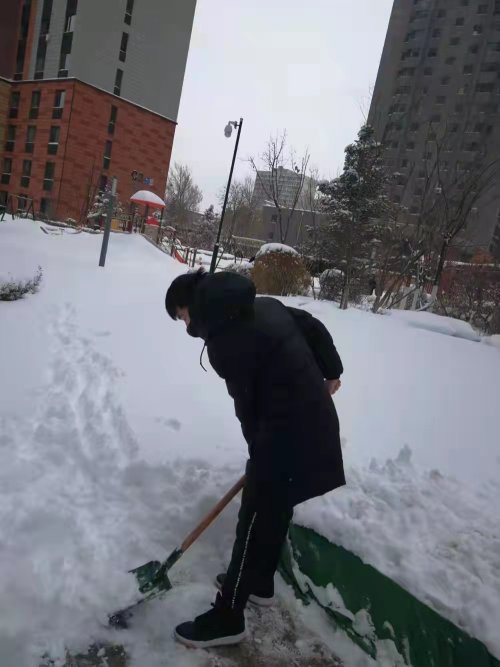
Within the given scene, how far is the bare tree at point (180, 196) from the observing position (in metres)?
44.4

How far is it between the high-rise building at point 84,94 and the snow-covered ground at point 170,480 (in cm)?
2396

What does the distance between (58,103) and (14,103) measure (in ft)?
14.8

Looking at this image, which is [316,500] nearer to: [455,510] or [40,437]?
[455,510]

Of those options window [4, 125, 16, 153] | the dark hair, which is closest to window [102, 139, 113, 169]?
window [4, 125, 16, 153]

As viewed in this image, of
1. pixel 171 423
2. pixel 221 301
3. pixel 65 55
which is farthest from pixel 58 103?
pixel 221 301

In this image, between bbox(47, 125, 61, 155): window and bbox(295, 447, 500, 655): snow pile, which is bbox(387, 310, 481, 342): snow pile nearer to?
bbox(295, 447, 500, 655): snow pile

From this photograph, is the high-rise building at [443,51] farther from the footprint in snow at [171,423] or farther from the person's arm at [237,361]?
the person's arm at [237,361]

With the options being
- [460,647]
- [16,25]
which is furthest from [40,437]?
[16,25]

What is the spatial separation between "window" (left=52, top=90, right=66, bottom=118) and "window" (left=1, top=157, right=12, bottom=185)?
4.94 m

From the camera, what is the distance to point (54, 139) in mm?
27859

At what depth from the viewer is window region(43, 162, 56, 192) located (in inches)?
1086

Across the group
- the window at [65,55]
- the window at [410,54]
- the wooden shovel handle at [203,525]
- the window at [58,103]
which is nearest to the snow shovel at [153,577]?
the wooden shovel handle at [203,525]

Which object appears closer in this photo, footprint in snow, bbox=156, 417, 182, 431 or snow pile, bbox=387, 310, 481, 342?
footprint in snow, bbox=156, 417, 182, 431

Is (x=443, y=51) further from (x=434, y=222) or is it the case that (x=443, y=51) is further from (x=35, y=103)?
(x=434, y=222)
